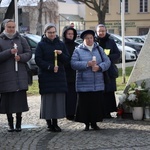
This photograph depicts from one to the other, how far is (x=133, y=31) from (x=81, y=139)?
54939mm

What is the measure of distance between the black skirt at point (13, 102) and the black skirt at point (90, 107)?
Result: 1.02 meters

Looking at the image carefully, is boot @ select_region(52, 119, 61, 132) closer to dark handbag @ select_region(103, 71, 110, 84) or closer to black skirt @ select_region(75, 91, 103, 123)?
black skirt @ select_region(75, 91, 103, 123)

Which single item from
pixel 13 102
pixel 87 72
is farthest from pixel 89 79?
pixel 13 102

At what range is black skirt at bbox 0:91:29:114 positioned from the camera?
800cm

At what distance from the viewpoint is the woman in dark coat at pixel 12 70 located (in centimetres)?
786

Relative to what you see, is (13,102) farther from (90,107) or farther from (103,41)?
(103,41)

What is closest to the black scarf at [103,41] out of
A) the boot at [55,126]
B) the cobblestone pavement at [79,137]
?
the cobblestone pavement at [79,137]

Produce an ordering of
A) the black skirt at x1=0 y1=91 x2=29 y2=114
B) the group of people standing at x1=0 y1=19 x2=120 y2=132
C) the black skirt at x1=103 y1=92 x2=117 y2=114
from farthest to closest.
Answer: the black skirt at x1=103 y1=92 x2=117 y2=114 < the black skirt at x1=0 y1=91 x2=29 y2=114 < the group of people standing at x1=0 y1=19 x2=120 y2=132

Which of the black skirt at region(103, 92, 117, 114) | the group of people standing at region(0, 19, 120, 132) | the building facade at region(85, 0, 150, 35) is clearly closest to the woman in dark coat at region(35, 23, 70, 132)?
the group of people standing at region(0, 19, 120, 132)


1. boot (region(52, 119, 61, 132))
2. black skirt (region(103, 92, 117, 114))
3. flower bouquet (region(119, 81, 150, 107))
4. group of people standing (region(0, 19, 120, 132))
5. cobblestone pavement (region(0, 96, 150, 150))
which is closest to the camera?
cobblestone pavement (region(0, 96, 150, 150))

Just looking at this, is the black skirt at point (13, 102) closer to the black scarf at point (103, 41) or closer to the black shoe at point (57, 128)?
the black shoe at point (57, 128)

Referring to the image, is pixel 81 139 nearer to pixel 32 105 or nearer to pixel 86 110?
pixel 86 110

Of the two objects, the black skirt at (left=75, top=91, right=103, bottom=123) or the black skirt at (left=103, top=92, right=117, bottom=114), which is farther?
the black skirt at (left=103, top=92, right=117, bottom=114)

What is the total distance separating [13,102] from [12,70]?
57 cm
